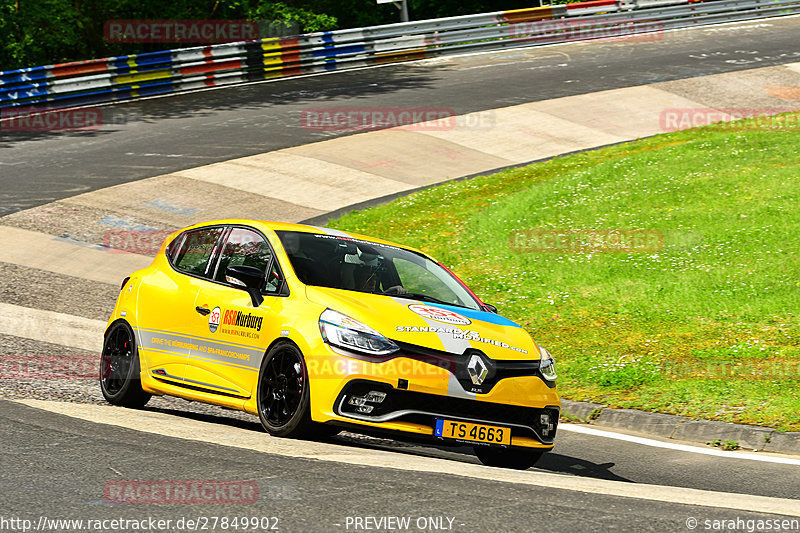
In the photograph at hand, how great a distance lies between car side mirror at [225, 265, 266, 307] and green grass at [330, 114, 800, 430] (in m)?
3.54

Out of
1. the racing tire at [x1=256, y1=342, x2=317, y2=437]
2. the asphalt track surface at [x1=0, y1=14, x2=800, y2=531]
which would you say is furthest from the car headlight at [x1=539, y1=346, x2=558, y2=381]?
the racing tire at [x1=256, y1=342, x2=317, y2=437]

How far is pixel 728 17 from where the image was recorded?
33.9 meters

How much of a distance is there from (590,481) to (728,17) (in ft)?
101

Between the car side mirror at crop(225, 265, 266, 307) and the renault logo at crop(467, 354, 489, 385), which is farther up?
the car side mirror at crop(225, 265, 266, 307)

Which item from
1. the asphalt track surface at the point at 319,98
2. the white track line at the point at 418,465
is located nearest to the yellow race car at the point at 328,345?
the white track line at the point at 418,465

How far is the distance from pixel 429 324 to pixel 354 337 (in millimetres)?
585

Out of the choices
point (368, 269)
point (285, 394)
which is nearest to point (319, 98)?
point (368, 269)

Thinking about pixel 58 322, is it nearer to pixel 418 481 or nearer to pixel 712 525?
pixel 418 481

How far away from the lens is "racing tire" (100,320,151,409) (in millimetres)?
8602

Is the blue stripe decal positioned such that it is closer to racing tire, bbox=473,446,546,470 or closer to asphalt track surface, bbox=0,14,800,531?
racing tire, bbox=473,446,546,470

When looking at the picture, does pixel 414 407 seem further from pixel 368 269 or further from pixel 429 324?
pixel 368 269

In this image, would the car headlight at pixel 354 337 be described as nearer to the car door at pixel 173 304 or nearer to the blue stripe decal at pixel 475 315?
the blue stripe decal at pixel 475 315

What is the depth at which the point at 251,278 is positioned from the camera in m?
7.50

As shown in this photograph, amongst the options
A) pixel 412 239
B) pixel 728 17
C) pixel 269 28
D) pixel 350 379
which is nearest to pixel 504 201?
pixel 412 239
